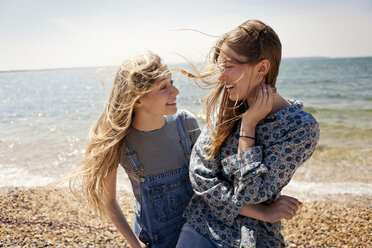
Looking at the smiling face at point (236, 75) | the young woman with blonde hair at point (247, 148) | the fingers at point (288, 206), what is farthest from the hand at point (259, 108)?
→ the fingers at point (288, 206)

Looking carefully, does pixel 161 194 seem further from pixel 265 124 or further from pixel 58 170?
pixel 58 170

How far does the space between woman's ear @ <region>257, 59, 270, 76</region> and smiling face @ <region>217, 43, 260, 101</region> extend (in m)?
0.03

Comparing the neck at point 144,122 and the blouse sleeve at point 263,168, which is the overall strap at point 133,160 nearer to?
the neck at point 144,122

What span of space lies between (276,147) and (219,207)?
0.56m

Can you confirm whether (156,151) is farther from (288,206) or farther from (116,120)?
(288,206)

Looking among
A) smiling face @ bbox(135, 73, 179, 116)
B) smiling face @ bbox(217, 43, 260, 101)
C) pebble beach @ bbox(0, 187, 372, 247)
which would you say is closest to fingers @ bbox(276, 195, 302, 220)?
smiling face @ bbox(217, 43, 260, 101)

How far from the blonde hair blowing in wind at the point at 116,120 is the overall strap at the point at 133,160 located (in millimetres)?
62

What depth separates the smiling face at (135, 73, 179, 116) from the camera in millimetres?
2438

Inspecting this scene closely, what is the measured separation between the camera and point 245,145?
1913mm

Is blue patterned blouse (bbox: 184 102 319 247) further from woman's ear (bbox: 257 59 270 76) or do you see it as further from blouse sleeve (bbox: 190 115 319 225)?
woman's ear (bbox: 257 59 270 76)

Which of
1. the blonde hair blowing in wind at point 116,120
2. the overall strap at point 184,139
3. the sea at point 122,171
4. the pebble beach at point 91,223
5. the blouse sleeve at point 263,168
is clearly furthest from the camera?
the sea at point 122,171

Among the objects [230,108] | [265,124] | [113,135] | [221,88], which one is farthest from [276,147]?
[113,135]

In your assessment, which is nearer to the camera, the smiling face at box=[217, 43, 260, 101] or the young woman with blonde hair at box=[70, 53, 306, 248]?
the smiling face at box=[217, 43, 260, 101]

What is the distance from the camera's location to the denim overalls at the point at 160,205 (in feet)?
8.24
